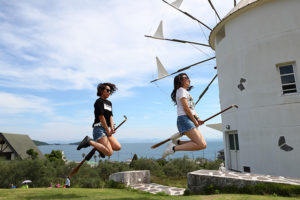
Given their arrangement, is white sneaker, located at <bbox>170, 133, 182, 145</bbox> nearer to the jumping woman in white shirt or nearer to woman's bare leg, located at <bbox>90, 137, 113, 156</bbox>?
the jumping woman in white shirt

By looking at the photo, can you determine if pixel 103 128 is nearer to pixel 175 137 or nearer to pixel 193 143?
pixel 175 137

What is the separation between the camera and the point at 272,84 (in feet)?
34.4

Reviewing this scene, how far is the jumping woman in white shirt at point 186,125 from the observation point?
358 cm

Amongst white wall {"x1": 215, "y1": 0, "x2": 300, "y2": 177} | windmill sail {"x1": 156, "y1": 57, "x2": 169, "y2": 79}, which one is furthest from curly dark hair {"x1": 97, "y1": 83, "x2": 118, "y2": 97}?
white wall {"x1": 215, "y1": 0, "x2": 300, "y2": 177}

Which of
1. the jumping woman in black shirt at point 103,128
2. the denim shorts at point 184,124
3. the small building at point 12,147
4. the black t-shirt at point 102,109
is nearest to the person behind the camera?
the denim shorts at point 184,124

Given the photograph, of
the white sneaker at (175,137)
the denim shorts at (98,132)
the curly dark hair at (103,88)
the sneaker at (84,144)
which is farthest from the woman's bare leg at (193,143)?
the curly dark hair at (103,88)

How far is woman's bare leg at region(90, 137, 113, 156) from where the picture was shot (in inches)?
153

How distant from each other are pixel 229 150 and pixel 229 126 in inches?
63.3

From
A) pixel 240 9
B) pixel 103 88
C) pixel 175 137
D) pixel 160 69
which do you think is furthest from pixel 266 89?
pixel 103 88

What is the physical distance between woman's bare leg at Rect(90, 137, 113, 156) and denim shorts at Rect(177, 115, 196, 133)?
133 cm

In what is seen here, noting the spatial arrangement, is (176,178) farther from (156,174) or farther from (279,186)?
(279,186)

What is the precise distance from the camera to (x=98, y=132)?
4141 mm

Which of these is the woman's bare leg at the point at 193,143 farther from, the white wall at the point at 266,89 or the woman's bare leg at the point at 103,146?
the white wall at the point at 266,89

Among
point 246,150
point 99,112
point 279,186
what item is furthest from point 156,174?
point 99,112
